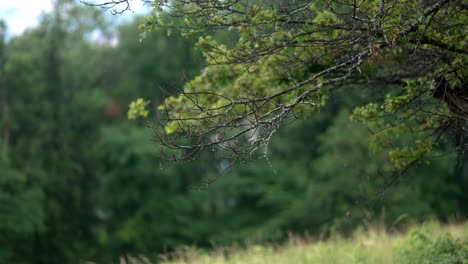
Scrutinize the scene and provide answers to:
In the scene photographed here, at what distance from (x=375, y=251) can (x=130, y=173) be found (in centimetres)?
2841

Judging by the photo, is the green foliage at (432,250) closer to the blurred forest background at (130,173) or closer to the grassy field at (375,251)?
the grassy field at (375,251)

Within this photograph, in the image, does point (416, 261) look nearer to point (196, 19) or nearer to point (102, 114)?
point (196, 19)

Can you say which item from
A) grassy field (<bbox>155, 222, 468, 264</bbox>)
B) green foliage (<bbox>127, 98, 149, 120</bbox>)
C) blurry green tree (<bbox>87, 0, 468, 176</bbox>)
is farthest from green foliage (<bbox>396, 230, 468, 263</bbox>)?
green foliage (<bbox>127, 98, 149, 120</bbox>)

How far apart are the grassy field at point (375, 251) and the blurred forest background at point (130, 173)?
18.2m

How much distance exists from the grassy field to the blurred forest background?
59.7 ft

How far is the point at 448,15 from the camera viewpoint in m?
8.12

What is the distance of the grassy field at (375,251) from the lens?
9.17 metres

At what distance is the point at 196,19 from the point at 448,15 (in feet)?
10.2

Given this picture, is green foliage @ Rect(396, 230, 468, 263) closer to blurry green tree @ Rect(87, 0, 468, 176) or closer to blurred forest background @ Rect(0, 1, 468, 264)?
blurry green tree @ Rect(87, 0, 468, 176)

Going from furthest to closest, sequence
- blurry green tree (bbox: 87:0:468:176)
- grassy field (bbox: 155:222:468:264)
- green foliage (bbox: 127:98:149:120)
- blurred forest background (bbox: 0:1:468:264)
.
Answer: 1. blurred forest background (bbox: 0:1:468:264)
2. green foliage (bbox: 127:98:149:120)
3. grassy field (bbox: 155:222:468:264)
4. blurry green tree (bbox: 87:0:468:176)

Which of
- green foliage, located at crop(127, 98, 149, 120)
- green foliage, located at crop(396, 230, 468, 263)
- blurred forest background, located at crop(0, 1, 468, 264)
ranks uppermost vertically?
blurred forest background, located at crop(0, 1, 468, 264)

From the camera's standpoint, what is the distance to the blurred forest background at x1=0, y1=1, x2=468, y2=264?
32188mm

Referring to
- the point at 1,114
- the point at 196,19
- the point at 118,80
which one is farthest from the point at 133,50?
the point at 196,19

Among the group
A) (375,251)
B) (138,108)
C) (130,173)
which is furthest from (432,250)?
(130,173)
